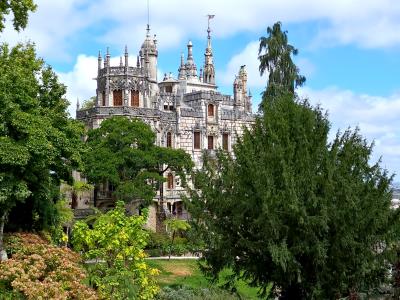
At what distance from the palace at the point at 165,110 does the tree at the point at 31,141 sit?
2329 centimetres

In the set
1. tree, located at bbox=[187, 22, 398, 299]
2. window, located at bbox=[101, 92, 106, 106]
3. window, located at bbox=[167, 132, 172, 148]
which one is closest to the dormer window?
window, located at bbox=[167, 132, 172, 148]

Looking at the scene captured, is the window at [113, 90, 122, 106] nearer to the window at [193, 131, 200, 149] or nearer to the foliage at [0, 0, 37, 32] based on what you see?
the window at [193, 131, 200, 149]

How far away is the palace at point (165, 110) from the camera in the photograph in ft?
162

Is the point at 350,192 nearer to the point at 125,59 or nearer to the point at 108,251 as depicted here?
the point at 108,251

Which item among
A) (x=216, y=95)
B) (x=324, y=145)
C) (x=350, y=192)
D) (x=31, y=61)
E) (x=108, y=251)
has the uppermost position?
(x=216, y=95)

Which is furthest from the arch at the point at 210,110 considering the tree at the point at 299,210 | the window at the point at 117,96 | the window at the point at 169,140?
the tree at the point at 299,210

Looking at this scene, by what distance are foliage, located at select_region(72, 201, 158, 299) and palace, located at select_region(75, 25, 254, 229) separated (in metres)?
29.1

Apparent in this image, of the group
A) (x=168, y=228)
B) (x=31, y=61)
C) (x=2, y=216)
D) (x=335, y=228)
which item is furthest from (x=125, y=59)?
(x=335, y=228)

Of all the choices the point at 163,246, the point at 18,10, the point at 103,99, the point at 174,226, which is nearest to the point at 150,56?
the point at 103,99

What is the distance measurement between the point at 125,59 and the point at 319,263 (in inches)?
1315

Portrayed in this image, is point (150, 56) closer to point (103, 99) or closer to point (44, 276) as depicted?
point (103, 99)

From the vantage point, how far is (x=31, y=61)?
2523 centimetres

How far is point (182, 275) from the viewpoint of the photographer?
37.8 meters

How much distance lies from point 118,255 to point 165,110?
123ft
